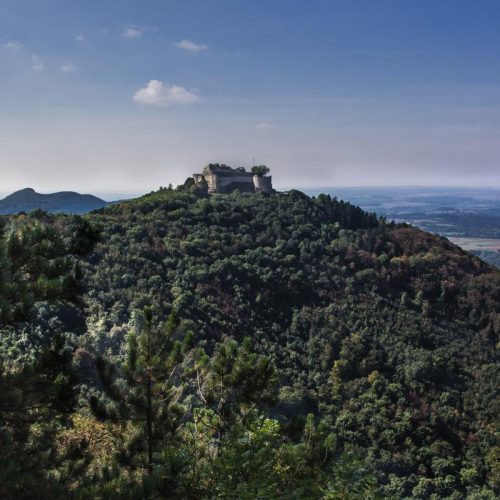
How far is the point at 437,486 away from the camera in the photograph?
19.6 m

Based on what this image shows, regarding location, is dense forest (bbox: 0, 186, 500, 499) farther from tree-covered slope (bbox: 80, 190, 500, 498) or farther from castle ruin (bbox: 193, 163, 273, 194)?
castle ruin (bbox: 193, 163, 273, 194)

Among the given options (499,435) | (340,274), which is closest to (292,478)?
(499,435)

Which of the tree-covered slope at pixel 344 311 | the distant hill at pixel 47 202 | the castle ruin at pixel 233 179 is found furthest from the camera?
the distant hill at pixel 47 202

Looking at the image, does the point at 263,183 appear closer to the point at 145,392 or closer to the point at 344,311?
the point at 344,311

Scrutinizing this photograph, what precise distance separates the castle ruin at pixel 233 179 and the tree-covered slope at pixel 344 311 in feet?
26.2

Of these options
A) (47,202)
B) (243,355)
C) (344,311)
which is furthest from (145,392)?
(47,202)

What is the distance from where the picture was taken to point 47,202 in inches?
2534

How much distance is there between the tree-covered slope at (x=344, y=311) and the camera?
22078 mm

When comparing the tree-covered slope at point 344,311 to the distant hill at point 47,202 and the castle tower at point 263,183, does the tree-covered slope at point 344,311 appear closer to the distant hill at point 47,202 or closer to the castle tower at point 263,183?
the castle tower at point 263,183

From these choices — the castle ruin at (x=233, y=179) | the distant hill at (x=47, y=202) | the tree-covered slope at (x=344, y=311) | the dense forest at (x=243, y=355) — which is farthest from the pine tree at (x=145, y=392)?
the distant hill at (x=47, y=202)

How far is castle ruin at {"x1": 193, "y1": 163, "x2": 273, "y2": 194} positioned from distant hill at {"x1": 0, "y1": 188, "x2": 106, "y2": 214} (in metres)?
16.6

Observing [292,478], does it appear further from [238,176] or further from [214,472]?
[238,176]

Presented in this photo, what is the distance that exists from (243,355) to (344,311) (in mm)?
25382

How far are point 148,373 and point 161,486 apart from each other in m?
2.56
